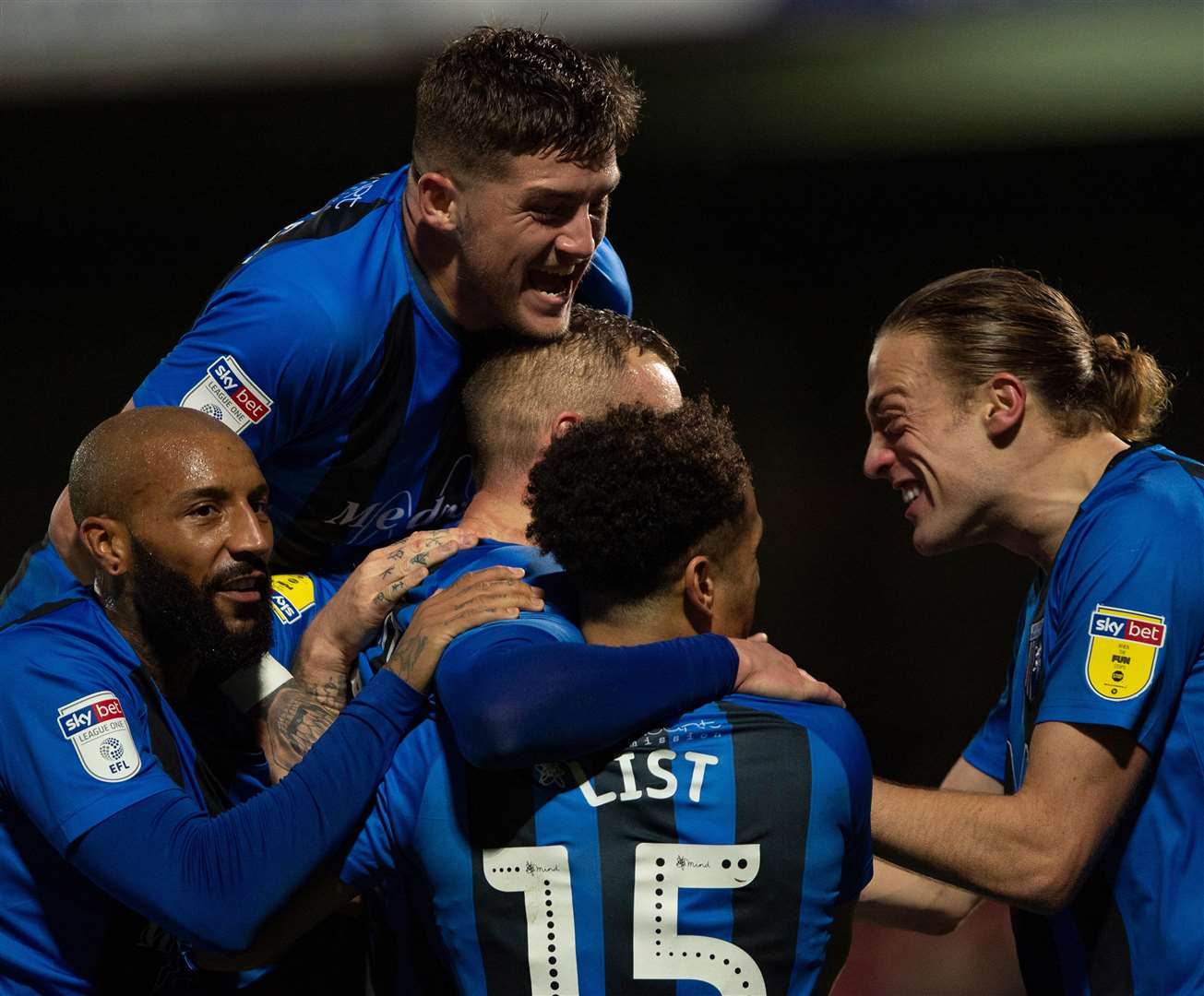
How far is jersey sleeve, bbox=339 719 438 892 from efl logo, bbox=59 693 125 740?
0.40 meters

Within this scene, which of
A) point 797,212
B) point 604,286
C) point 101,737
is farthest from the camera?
point 797,212

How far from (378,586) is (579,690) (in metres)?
0.69

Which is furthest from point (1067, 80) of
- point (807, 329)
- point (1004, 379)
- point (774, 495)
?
point (1004, 379)

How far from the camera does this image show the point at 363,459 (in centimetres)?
292

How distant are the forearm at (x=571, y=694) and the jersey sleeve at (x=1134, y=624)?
689 millimetres

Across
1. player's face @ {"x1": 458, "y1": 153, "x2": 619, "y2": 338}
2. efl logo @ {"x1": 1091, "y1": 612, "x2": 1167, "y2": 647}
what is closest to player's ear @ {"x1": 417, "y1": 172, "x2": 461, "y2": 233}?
player's face @ {"x1": 458, "y1": 153, "x2": 619, "y2": 338}

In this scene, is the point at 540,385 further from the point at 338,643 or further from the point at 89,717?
the point at 89,717

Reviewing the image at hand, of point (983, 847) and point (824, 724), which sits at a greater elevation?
point (824, 724)

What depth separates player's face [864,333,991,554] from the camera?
105 inches

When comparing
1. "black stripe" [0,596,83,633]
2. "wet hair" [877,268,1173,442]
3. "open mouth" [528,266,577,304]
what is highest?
"open mouth" [528,266,577,304]

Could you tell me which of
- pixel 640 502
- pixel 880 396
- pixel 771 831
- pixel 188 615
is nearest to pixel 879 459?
pixel 880 396

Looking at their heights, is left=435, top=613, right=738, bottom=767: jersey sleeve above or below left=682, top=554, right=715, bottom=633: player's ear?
below

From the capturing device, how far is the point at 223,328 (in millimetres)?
2684

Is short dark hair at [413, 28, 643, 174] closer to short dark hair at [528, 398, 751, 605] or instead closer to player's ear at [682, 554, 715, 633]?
short dark hair at [528, 398, 751, 605]
